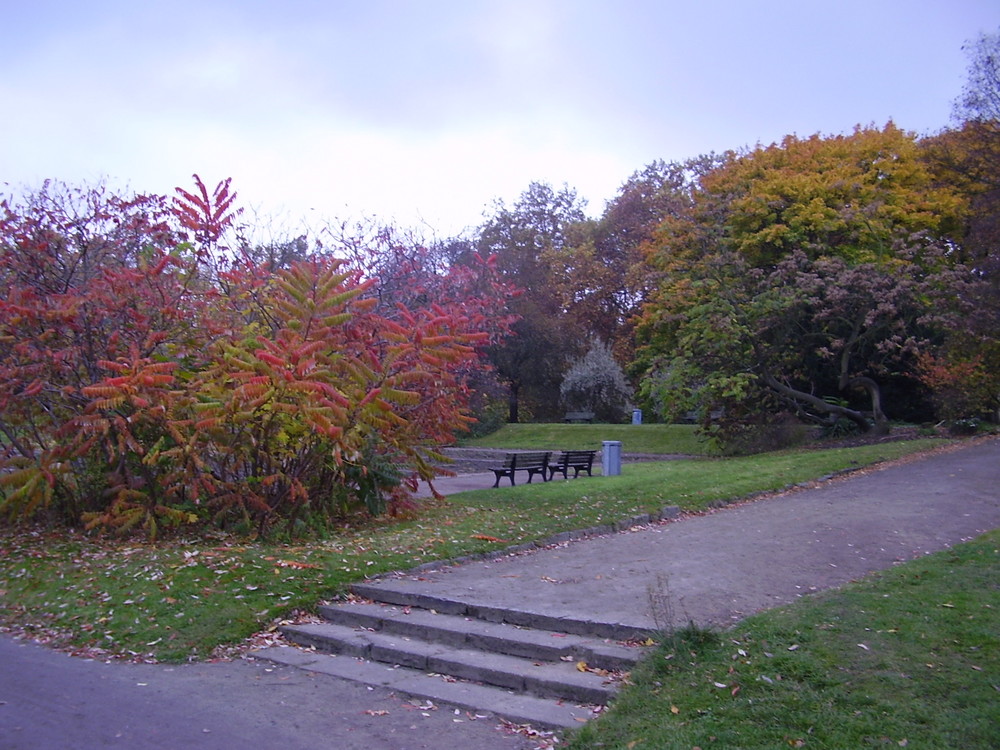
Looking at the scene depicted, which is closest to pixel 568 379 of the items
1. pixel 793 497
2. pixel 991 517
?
pixel 793 497

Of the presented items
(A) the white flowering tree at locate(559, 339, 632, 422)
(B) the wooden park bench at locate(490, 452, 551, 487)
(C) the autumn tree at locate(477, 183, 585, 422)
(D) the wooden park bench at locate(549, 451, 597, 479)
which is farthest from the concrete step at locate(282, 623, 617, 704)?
(A) the white flowering tree at locate(559, 339, 632, 422)

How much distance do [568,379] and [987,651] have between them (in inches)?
1425

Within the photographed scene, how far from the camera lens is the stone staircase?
635 cm

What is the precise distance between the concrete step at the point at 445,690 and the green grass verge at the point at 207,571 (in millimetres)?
892

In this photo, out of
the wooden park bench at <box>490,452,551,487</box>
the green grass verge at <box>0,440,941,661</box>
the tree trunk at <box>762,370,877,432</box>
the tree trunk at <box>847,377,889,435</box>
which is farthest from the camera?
the tree trunk at <box>762,370,877,432</box>

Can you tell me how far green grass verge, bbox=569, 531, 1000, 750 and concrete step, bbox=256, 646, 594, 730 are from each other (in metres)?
0.46

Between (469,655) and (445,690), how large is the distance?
63 cm

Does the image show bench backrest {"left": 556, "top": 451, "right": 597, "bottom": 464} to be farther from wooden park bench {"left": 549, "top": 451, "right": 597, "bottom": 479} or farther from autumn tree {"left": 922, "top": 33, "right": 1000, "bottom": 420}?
autumn tree {"left": 922, "top": 33, "right": 1000, "bottom": 420}

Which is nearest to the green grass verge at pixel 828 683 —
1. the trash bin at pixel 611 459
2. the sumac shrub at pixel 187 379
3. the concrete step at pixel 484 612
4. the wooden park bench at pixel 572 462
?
the concrete step at pixel 484 612

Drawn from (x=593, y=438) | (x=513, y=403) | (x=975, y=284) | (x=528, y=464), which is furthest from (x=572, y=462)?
(x=513, y=403)

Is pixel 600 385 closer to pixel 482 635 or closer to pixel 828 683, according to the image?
pixel 482 635

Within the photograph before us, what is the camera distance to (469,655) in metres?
7.28

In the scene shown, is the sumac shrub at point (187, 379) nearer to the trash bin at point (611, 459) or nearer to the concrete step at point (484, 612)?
the concrete step at point (484, 612)

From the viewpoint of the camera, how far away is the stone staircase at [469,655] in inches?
250
